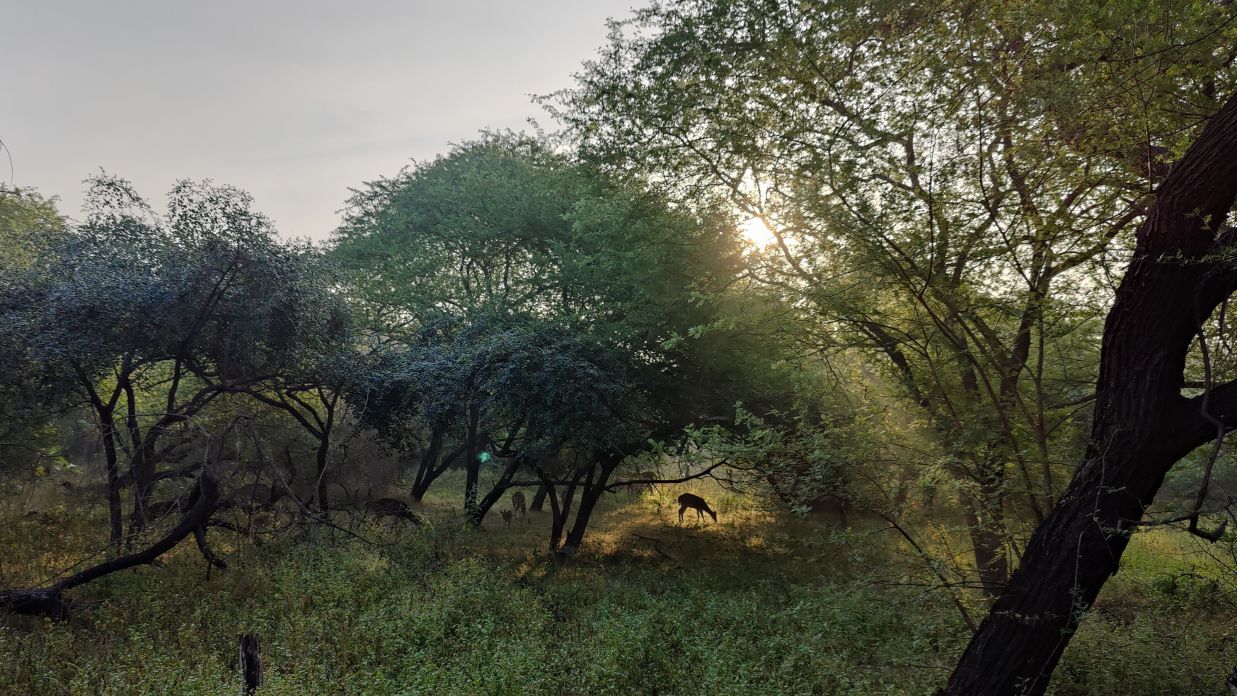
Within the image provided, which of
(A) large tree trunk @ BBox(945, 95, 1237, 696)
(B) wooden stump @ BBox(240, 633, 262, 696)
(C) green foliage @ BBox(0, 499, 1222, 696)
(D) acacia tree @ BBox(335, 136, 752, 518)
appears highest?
(D) acacia tree @ BBox(335, 136, 752, 518)

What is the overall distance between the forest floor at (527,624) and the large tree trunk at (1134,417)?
2.57 ft

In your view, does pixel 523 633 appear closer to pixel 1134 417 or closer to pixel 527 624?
pixel 527 624

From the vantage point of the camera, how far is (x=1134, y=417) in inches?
177

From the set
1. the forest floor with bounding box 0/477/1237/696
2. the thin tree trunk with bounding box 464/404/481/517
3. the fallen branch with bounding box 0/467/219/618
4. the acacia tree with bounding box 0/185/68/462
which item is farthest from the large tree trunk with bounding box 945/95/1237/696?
the acacia tree with bounding box 0/185/68/462

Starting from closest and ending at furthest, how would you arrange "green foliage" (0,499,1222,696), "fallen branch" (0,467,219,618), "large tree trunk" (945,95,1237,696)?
"large tree trunk" (945,95,1237,696), "green foliage" (0,499,1222,696), "fallen branch" (0,467,219,618)

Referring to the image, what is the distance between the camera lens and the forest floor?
596 centimetres

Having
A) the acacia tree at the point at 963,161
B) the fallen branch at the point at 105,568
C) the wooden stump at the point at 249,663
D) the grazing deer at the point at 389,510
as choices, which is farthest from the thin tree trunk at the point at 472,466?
the acacia tree at the point at 963,161

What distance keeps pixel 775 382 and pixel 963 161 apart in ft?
24.0

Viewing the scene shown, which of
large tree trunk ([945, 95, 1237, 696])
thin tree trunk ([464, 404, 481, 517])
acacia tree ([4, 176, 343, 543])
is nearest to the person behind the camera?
large tree trunk ([945, 95, 1237, 696])

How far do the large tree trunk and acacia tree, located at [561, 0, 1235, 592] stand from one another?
0.49m

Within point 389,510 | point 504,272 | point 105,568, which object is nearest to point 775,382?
point 389,510

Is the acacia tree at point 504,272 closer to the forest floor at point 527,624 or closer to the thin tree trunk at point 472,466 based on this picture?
the thin tree trunk at point 472,466

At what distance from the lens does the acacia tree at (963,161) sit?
5043 mm

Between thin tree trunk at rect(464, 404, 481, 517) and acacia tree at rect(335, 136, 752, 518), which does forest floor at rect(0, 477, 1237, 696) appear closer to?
thin tree trunk at rect(464, 404, 481, 517)
